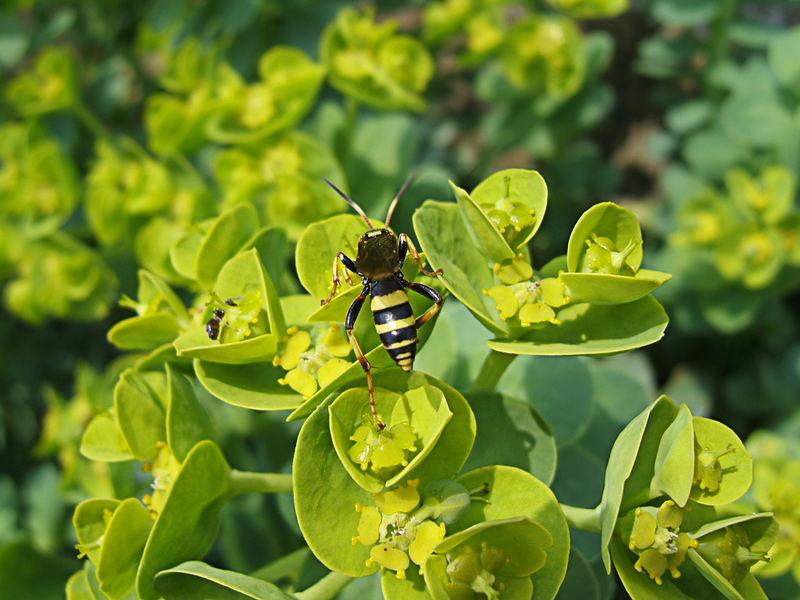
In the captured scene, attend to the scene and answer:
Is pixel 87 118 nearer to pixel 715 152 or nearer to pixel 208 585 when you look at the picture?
pixel 208 585

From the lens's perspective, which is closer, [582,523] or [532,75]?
[582,523]

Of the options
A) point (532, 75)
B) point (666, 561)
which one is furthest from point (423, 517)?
point (532, 75)

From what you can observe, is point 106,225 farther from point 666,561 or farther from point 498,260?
point 666,561

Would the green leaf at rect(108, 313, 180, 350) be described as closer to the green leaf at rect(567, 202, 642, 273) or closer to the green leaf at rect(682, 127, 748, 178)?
the green leaf at rect(567, 202, 642, 273)

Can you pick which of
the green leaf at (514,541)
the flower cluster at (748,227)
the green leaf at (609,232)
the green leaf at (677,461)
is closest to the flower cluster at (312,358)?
the green leaf at (514,541)

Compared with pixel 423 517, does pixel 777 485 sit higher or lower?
lower

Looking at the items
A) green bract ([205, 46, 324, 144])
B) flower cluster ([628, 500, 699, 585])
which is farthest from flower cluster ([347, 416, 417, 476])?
green bract ([205, 46, 324, 144])
